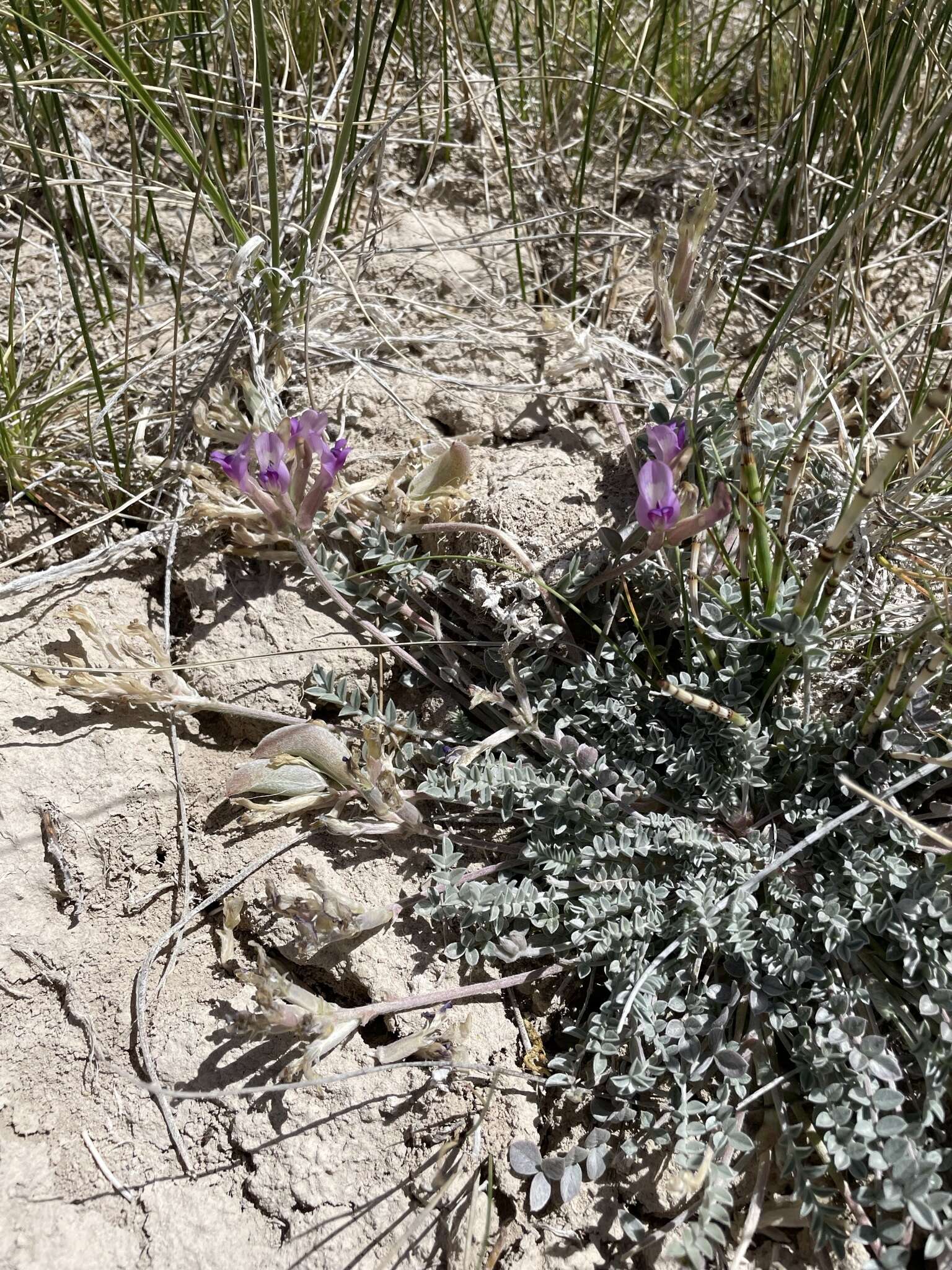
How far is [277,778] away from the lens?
6.33 feet

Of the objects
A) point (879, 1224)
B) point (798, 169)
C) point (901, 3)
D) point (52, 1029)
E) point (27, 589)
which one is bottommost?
point (879, 1224)

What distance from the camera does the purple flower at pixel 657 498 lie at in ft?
5.88

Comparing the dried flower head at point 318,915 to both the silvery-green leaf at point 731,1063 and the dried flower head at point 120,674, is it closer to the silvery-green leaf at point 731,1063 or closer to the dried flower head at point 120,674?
the dried flower head at point 120,674

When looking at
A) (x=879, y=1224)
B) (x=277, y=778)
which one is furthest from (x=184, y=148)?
(x=879, y=1224)

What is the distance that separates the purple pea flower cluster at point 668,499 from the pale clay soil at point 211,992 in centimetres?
34

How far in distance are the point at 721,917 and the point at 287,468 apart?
1.21 meters

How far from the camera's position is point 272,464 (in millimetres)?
2002

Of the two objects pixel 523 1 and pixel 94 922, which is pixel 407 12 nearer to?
pixel 523 1

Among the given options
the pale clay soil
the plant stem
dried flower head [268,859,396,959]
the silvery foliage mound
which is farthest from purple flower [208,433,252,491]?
the plant stem

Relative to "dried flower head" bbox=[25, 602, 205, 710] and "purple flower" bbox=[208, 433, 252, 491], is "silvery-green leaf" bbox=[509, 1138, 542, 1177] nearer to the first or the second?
"dried flower head" bbox=[25, 602, 205, 710]

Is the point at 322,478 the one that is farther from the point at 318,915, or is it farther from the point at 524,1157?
the point at 524,1157

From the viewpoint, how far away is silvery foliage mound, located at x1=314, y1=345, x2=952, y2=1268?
1.62 metres

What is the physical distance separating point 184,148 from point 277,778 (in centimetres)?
131

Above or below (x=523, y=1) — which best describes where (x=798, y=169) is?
below
